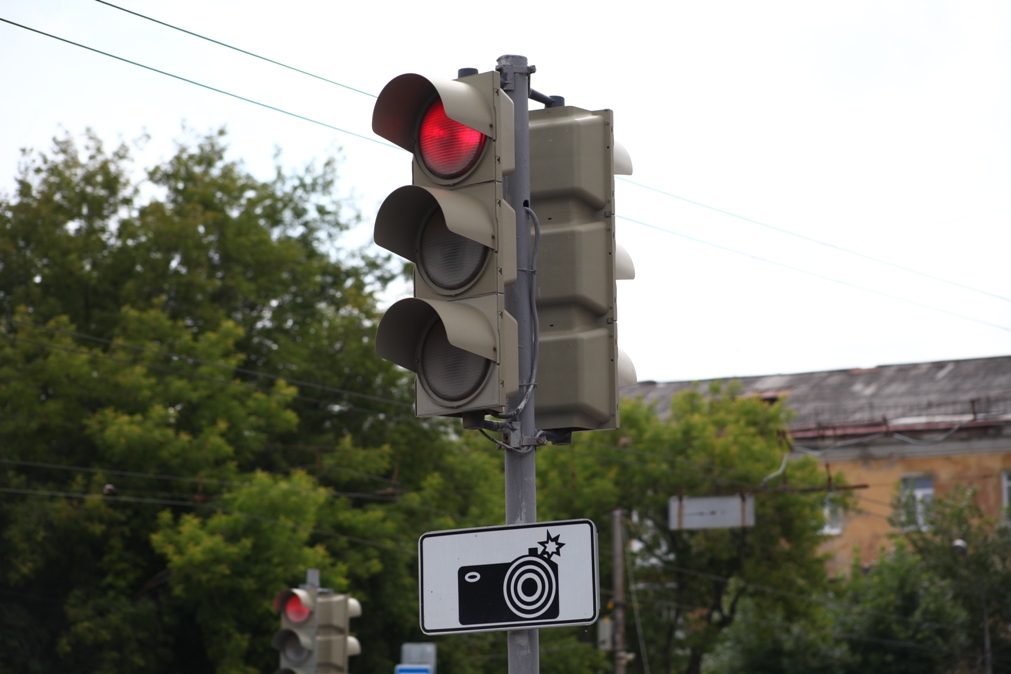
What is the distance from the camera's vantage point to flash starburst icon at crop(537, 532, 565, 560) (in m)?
4.17

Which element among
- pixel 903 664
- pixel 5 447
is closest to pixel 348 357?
pixel 5 447

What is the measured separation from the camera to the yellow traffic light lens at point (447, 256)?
4.16 metres

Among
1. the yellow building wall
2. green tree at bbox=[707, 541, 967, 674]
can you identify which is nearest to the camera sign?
green tree at bbox=[707, 541, 967, 674]

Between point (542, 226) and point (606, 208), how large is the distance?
0.24 meters

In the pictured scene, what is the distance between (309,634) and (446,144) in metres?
8.39

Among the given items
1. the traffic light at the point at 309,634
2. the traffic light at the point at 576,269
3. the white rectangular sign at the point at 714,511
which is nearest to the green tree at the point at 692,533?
the white rectangular sign at the point at 714,511

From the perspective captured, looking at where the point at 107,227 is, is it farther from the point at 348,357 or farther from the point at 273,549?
the point at 273,549

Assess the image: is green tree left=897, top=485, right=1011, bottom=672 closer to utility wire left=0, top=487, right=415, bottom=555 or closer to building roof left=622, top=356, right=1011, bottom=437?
building roof left=622, top=356, right=1011, bottom=437

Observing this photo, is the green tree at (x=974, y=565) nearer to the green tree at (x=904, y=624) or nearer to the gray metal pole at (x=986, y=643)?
the gray metal pole at (x=986, y=643)

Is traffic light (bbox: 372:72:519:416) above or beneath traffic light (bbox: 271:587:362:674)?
above

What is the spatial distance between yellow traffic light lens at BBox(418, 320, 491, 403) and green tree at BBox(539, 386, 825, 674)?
32.8m

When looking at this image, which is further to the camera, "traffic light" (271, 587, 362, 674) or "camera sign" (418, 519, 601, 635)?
"traffic light" (271, 587, 362, 674)

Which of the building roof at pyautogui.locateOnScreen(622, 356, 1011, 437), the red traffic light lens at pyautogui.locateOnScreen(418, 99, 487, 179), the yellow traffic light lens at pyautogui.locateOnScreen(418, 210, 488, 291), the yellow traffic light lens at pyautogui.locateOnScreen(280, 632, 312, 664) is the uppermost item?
the building roof at pyautogui.locateOnScreen(622, 356, 1011, 437)

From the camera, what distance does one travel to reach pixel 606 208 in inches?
183
